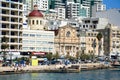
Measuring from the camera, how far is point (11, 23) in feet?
385

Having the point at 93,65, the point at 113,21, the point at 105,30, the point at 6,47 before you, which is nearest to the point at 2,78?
the point at 6,47

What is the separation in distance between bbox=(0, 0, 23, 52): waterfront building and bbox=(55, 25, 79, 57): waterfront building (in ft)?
82.9

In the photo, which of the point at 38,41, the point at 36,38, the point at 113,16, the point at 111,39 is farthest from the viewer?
the point at 113,16

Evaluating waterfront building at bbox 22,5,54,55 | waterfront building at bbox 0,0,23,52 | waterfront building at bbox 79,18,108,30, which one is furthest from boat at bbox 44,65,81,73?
waterfront building at bbox 79,18,108,30

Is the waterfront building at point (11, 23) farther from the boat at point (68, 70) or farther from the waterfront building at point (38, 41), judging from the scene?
the boat at point (68, 70)

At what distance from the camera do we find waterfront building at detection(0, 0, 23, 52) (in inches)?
4545

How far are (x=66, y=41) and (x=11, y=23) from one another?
34.5m

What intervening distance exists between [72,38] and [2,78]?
68854 mm

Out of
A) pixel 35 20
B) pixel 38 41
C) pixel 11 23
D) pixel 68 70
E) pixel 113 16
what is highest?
pixel 11 23

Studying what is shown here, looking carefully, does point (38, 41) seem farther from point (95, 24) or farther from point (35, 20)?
point (95, 24)

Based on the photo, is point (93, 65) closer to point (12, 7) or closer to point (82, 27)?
point (12, 7)

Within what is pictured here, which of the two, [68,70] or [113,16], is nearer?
[68,70]

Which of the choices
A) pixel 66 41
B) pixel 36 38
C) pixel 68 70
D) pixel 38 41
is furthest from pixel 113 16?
pixel 68 70

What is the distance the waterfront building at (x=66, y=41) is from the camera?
14462 centimetres
